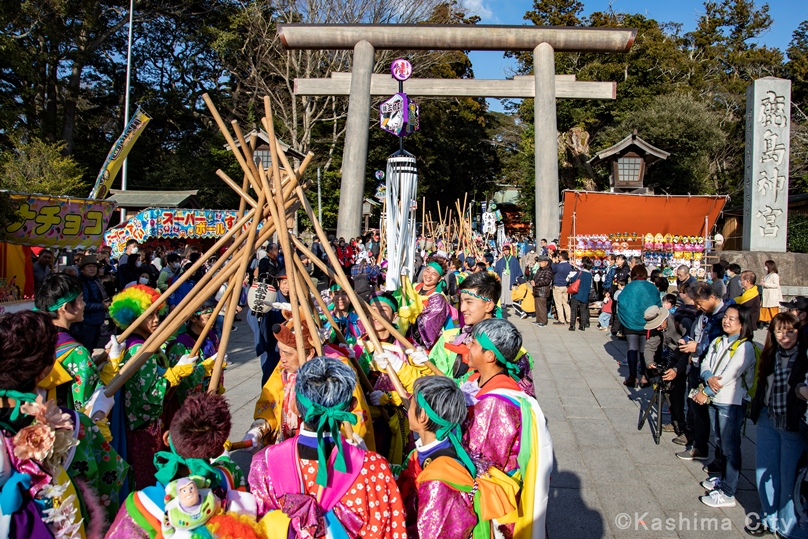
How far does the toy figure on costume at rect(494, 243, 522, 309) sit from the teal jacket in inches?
239

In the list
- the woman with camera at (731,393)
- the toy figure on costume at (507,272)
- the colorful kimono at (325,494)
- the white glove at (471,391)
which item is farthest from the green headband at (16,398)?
the toy figure on costume at (507,272)

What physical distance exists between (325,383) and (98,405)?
1178 millimetres

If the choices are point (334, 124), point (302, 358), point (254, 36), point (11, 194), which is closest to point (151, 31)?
point (254, 36)

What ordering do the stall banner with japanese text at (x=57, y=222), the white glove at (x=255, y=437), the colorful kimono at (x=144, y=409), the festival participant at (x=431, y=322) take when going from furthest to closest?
the stall banner with japanese text at (x=57, y=222), the festival participant at (x=431, y=322), the colorful kimono at (x=144, y=409), the white glove at (x=255, y=437)

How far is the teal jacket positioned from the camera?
7102 mm

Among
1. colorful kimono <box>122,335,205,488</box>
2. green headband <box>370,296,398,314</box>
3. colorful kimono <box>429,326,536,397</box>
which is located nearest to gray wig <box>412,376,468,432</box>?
colorful kimono <box>429,326,536,397</box>

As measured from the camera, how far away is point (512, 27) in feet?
53.2

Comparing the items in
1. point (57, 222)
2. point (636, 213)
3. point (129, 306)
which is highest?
point (636, 213)

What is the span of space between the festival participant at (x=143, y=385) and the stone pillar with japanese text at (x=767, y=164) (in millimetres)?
15731

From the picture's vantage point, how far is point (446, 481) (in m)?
2.12

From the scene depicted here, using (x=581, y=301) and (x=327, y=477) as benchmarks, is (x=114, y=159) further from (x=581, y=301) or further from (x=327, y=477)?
(x=327, y=477)

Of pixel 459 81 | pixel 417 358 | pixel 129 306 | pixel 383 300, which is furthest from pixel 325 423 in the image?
pixel 459 81

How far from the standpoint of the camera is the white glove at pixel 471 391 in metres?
2.83

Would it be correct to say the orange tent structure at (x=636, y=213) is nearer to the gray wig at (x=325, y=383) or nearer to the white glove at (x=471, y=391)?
the white glove at (x=471, y=391)
